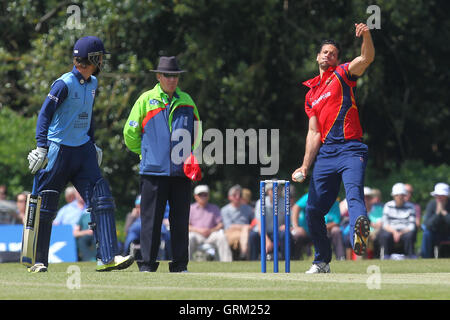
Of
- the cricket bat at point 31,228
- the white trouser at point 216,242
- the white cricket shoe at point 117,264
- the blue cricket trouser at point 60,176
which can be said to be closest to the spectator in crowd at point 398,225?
the white trouser at point 216,242

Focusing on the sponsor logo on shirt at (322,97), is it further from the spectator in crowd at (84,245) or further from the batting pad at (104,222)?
the spectator in crowd at (84,245)

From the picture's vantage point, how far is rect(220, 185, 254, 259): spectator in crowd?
17719 millimetres

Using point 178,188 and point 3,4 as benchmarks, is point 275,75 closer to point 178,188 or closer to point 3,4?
point 3,4

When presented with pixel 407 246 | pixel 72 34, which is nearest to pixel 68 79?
pixel 407 246

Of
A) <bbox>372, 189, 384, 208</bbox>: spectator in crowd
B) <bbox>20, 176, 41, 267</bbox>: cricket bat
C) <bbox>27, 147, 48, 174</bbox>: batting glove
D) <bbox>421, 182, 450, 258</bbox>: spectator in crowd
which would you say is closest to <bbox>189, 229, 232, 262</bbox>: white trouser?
<bbox>372, 189, 384, 208</bbox>: spectator in crowd

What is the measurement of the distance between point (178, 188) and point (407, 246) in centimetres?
735

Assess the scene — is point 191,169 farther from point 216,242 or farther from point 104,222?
point 216,242

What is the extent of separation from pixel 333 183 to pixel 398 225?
7.51 meters

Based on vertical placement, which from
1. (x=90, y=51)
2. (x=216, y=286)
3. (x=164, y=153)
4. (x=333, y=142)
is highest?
(x=90, y=51)

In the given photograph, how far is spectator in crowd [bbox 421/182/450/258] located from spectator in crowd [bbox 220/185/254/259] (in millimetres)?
2890

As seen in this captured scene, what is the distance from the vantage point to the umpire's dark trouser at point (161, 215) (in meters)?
11.1

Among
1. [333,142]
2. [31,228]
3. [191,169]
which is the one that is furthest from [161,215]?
[333,142]

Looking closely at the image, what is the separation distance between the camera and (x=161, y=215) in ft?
36.8

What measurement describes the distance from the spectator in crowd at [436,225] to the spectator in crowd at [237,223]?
2890 millimetres
